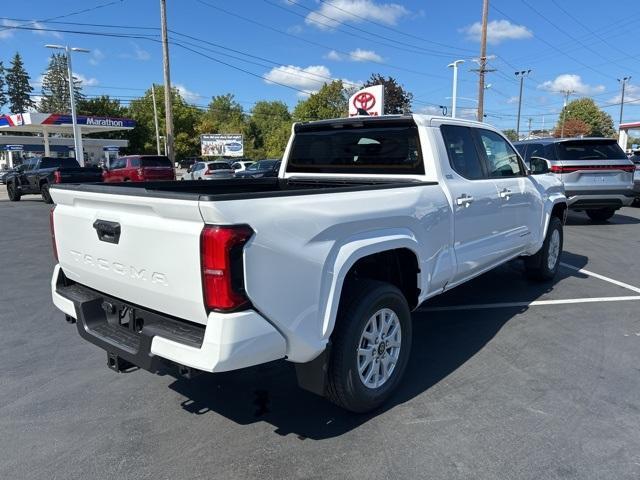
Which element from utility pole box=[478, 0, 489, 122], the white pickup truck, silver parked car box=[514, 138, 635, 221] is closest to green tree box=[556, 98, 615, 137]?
utility pole box=[478, 0, 489, 122]

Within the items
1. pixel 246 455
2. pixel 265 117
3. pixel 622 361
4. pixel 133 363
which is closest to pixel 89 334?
pixel 133 363

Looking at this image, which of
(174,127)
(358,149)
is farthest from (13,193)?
(174,127)

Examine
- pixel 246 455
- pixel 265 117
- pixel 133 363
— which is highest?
pixel 265 117

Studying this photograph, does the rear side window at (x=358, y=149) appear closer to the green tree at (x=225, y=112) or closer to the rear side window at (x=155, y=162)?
the rear side window at (x=155, y=162)

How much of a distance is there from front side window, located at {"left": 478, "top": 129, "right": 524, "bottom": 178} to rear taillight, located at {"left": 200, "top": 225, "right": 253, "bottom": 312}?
3.25m

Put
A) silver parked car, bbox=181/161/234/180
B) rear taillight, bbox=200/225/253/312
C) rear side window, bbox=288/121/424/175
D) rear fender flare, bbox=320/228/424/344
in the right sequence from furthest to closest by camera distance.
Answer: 1. silver parked car, bbox=181/161/234/180
2. rear side window, bbox=288/121/424/175
3. rear fender flare, bbox=320/228/424/344
4. rear taillight, bbox=200/225/253/312

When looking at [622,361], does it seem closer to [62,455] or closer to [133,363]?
[133,363]

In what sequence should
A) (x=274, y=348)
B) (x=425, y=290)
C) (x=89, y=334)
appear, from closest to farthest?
(x=274, y=348), (x=89, y=334), (x=425, y=290)

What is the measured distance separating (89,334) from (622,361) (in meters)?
4.03

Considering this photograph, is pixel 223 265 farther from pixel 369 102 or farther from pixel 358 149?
pixel 369 102

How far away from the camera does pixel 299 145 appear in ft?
16.8

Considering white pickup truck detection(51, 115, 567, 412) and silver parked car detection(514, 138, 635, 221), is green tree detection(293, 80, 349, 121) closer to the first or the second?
silver parked car detection(514, 138, 635, 221)

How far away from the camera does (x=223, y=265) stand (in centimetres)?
232

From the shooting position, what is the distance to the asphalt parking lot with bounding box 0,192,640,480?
276cm
